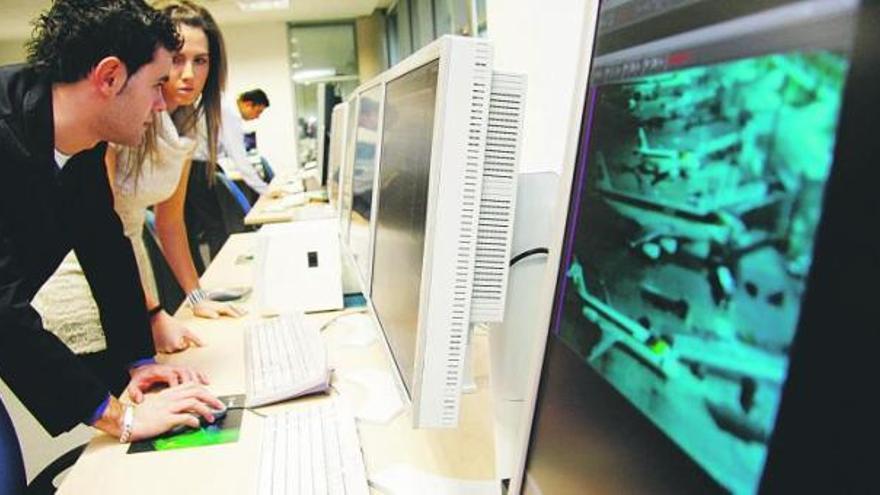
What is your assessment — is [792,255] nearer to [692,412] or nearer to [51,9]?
[692,412]

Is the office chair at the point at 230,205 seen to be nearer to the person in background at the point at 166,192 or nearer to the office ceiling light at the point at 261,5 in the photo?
the person in background at the point at 166,192

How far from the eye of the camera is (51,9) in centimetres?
104

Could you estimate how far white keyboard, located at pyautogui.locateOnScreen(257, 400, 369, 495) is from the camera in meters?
0.75

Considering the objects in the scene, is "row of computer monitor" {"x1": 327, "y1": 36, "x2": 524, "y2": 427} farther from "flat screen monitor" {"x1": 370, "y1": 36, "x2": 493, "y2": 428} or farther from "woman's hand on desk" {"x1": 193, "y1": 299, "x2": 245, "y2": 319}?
"woman's hand on desk" {"x1": 193, "y1": 299, "x2": 245, "y2": 319}

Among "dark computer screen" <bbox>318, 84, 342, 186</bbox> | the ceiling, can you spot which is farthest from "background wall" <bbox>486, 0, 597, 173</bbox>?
the ceiling

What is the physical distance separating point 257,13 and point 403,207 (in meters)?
7.96

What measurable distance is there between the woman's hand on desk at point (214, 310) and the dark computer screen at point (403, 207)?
0.75 m

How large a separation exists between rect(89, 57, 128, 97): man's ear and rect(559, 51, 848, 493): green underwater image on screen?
3.22 feet

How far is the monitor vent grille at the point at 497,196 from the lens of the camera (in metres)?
0.56

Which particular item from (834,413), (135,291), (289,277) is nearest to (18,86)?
(135,291)

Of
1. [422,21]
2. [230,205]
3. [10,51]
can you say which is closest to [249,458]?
[230,205]

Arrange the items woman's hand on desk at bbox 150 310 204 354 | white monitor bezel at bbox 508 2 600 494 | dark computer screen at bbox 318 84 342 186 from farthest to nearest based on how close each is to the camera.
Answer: dark computer screen at bbox 318 84 342 186 → woman's hand on desk at bbox 150 310 204 354 → white monitor bezel at bbox 508 2 600 494

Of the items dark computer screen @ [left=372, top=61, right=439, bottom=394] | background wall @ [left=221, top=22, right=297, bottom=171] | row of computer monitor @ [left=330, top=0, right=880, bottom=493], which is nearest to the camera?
row of computer monitor @ [left=330, top=0, right=880, bottom=493]

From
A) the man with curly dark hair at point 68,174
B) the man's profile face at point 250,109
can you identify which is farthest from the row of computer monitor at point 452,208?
the man's profile face at point 250,109
